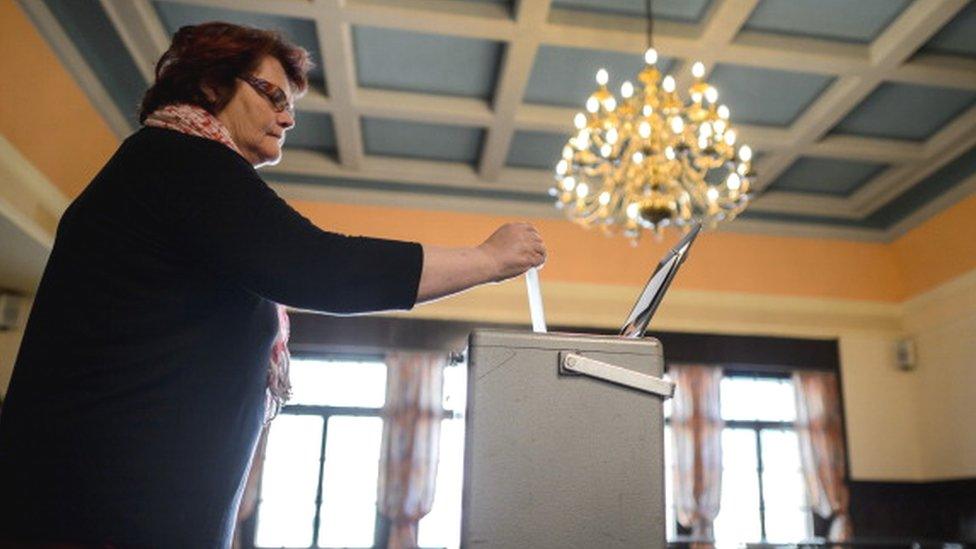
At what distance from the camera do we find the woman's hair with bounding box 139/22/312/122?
1.17m

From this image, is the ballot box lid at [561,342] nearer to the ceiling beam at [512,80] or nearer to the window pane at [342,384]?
the ceiling beam at [512,80]

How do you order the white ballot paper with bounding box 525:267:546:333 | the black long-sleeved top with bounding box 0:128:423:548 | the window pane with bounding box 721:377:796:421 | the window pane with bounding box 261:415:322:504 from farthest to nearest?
the window pane with bounding box 721:377:796:421 < the window pane with bounding box 261:415:322:504 < the white ballot paper with bounding box 525:267:546:333 < the black long-sleeved top with bounding box 0:128:423:548

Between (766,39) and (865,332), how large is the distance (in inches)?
135

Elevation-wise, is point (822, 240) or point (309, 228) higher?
point (822, 240)

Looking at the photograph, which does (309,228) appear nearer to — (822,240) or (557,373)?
(557,373)

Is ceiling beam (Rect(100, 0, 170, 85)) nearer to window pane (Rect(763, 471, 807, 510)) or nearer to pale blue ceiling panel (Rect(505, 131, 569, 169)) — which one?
pale blue ceiling panel (Rect(505, 131, 569, 169))

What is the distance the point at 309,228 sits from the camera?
1017 millimetres

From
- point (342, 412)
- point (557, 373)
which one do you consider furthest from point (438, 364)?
point (557, 373)

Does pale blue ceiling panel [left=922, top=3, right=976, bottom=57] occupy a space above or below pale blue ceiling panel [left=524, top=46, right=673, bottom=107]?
above

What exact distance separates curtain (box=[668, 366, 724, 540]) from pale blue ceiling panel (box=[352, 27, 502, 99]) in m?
3.01

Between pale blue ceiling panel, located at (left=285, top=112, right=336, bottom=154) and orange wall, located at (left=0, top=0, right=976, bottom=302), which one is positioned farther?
orange wall, located at (left=0, top=0, right=976, bottom=302)

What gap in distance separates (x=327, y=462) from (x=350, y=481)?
26 centimetres

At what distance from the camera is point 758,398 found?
7355 mm

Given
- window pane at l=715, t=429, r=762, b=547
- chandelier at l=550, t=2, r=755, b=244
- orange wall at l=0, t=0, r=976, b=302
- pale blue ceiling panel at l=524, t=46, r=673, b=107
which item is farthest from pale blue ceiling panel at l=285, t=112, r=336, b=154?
window pane at l=715, t=429, r=762, b=547
